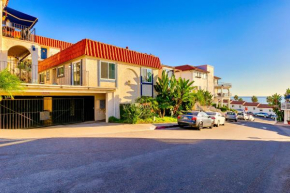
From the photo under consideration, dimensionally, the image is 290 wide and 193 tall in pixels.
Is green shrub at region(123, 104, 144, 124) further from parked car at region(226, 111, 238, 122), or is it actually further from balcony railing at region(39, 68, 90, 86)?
parked car at region(226, 111, 238, 122)

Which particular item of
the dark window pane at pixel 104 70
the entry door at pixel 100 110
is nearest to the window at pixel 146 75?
the dark window pane at pixel 104 70

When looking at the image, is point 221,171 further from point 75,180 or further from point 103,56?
point 103,56

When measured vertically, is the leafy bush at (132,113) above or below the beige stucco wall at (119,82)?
below

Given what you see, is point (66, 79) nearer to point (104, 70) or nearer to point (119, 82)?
point (104, 70)

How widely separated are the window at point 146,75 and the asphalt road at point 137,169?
1253cm

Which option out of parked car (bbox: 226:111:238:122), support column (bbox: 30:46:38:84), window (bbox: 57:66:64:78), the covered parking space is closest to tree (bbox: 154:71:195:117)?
the covered parking space

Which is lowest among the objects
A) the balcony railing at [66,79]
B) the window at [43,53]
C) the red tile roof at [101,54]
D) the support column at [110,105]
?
the support column at [110,105]

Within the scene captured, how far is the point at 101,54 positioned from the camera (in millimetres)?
15617

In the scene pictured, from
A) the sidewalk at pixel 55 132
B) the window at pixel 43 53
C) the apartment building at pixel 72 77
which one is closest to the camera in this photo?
the sidewalk at pixel 55 132

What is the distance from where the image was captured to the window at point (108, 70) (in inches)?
632

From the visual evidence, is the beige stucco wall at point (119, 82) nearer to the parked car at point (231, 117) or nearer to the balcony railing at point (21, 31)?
the balcony railing at point (21, 31)

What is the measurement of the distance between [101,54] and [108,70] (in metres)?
1.61

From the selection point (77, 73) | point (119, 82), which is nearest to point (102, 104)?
point (119, 82)

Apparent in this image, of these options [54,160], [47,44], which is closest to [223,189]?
[54,160]
